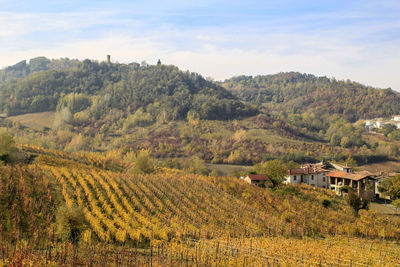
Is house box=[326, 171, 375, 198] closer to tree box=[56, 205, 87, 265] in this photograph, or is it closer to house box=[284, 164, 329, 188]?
house box=[284, 164, 329, 188]

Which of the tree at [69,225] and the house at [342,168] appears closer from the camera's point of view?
the tree at [69,225]

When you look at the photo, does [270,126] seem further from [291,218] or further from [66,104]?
[291,218]

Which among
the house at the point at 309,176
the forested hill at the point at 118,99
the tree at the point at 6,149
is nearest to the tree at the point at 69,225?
the tree at the point at 6,149

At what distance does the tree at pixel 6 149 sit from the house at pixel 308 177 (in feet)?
139

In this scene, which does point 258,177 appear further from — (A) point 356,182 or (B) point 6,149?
(B) point 6,149

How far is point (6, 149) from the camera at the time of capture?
41750 mm

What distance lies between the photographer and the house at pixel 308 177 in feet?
214

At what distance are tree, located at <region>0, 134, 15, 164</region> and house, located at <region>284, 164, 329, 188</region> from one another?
42.2 m

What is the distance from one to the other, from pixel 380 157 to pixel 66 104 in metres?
131

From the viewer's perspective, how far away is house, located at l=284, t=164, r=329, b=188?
2564 inches

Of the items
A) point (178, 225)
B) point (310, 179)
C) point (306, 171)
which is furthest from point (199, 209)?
point (310, 179)

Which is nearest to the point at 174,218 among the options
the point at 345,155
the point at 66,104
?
the point at 345,155

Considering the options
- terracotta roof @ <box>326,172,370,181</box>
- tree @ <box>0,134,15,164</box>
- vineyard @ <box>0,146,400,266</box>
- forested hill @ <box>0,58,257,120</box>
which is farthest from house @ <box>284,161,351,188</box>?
forested hill @ <box>0,58,257,120</box>

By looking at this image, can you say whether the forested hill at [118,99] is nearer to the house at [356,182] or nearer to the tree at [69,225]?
the house at [356,182]
